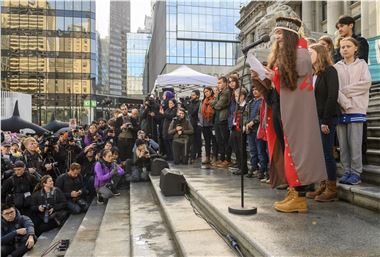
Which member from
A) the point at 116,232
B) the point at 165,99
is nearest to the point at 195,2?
the point at 165,99

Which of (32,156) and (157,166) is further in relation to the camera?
(32,156)

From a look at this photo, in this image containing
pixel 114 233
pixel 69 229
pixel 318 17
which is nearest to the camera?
pixel 114 233

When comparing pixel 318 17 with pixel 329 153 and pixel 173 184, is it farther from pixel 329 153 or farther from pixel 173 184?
pixel 329 153

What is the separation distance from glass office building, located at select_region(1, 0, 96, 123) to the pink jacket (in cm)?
5385

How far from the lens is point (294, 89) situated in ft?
13.4

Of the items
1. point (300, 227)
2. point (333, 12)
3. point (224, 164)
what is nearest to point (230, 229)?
point (300, 227)

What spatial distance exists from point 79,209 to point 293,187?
21.8 ft

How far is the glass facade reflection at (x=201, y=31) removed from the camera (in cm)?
6384

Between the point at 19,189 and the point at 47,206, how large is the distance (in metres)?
0.78

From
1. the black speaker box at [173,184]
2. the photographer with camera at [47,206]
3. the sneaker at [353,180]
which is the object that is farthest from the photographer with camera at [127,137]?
the sneaker at [353,180]

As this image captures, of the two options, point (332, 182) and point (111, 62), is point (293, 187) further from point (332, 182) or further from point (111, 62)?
point (111, 62)

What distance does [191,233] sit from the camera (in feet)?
14.4

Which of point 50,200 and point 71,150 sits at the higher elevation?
point 71,150

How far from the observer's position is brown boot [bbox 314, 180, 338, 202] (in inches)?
191
